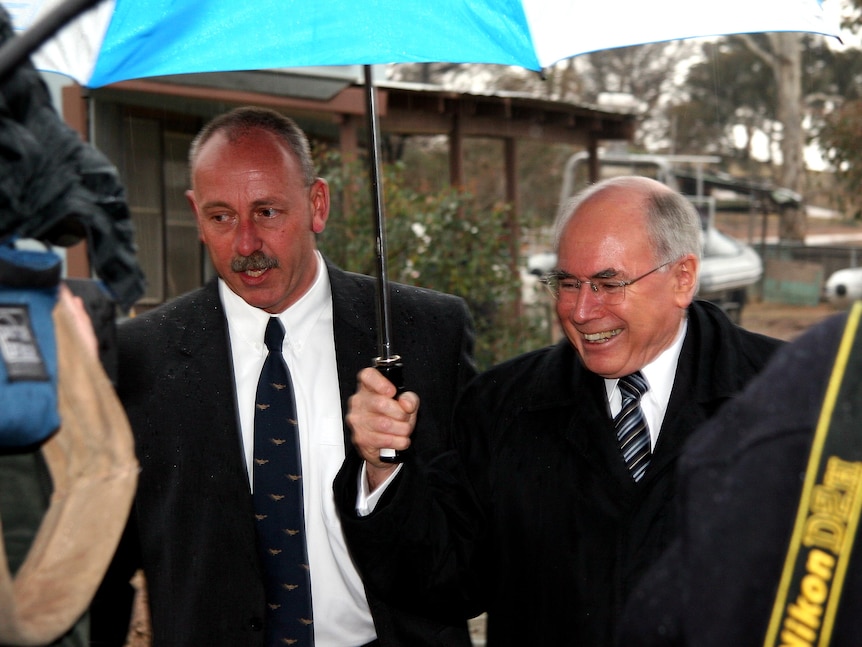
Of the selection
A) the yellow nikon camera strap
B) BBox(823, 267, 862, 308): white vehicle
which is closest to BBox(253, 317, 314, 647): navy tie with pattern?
the yellow nikon camera strap

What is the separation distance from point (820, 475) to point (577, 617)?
1.75 metres

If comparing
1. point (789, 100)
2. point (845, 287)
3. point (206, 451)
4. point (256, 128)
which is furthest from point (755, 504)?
point (789, 100)

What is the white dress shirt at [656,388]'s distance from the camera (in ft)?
9.48

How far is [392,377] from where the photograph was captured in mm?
2723

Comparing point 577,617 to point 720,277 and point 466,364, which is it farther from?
point 720,277

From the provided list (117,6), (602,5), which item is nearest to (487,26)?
(602,5)

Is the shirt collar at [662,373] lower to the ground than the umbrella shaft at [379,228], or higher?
lower

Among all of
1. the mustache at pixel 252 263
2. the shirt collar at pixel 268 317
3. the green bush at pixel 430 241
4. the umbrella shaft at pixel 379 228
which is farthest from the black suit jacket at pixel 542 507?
the green bush at pixel 430 241

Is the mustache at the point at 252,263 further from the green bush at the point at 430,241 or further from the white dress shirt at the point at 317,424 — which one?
the green bush at the point at 430,241

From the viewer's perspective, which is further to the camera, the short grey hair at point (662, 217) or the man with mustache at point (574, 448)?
the short grey hair at point (662, 217)

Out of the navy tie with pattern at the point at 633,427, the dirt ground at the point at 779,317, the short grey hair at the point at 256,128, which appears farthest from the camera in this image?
the dirt ground at the point at 779,317

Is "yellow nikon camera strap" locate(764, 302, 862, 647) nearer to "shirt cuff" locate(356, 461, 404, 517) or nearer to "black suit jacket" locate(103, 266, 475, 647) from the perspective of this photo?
"shirt cuff" locate(356, 461, 404, 517)

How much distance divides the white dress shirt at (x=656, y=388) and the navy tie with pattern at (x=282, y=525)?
34.3 inches

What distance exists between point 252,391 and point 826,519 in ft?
7.58
